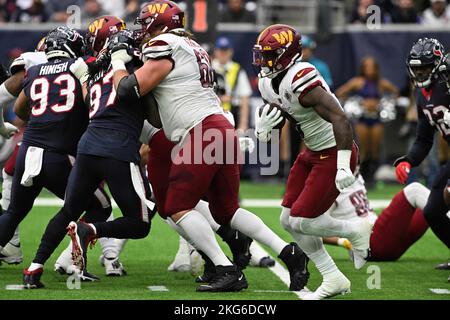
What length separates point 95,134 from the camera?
→ 6066 millimetres

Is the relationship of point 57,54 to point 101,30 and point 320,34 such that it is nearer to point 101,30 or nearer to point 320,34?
point 101,30

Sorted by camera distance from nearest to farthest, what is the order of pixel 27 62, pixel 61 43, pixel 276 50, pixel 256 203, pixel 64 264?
1. pixel 276 50
2. pixel 61 43
3. pixel 64 264
4. pixel 27 62
5. pixel 256 203

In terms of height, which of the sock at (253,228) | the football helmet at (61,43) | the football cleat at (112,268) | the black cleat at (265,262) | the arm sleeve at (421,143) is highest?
the football helmet at (61,43)

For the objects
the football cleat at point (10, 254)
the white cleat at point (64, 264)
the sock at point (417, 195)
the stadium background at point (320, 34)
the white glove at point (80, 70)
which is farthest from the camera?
the stadium background at point (320, 34)

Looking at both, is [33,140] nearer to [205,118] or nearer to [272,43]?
[205,118]

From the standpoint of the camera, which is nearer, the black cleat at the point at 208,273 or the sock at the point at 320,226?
the sock at the point at 320,226

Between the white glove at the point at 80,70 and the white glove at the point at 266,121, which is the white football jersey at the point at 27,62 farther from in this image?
the white glove at the point at 266,121

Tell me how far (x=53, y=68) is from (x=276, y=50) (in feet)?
4.89

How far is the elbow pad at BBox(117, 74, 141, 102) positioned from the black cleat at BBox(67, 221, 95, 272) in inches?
31.0

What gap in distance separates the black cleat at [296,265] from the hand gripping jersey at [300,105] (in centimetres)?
Answer: 65

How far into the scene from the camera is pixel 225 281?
A: 236 inches

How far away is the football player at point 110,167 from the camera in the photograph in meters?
6.01

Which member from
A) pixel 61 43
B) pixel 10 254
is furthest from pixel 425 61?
pixel 10 254

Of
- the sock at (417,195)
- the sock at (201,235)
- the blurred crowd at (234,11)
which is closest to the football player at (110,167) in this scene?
the sock at (201,235)
